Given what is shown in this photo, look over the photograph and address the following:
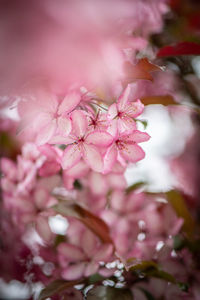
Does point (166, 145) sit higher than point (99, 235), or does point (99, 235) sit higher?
point (99, 235)

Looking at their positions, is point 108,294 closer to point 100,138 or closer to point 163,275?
point 163,275

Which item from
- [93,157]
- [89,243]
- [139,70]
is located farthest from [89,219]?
[139,70]

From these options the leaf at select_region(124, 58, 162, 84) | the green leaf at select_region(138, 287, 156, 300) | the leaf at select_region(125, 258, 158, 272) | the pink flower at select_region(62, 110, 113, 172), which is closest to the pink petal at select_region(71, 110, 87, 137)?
the pink flower at select_region(62, 110, 113, 172)

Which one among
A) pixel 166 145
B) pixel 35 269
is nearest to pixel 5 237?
pixel 35 269

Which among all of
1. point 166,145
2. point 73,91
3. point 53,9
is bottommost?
point 166,145

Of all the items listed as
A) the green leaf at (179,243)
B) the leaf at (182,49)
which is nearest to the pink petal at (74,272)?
the green leaf at (179,243)

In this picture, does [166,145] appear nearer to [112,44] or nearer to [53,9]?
[112,44]

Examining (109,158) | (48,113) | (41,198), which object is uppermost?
(48,113)
